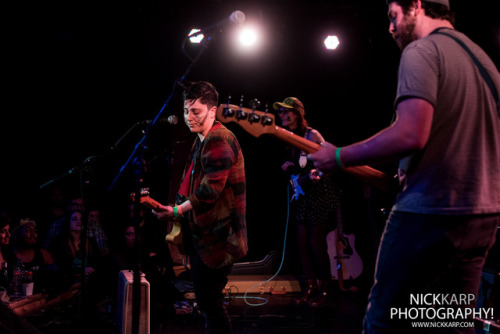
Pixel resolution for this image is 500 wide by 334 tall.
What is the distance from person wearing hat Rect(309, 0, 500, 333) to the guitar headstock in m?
0.70

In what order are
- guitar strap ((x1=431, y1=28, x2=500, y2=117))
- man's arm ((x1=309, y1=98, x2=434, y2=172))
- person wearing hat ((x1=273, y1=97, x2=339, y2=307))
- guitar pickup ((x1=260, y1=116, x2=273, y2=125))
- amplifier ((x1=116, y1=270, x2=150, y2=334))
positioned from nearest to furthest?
man's arm ((x1=309, y1=98, x2=434, y2=172)) < guitar strap ((x1=431, y1=28, x2=500, y2=117)) < guitar pickup ((x1=260, y1=116, x2=273, y2=125)) < amplifier ((x1=116, y1=270, x2=150, y2=334)) < person wearing hat ((x1=273, y1=97, x2=339, y2=307))

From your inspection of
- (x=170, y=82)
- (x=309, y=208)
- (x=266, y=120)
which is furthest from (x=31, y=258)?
(x=266, y=120)

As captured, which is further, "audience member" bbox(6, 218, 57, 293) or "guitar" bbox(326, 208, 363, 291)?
"guitar" bbox(326, 208, 363, 291)

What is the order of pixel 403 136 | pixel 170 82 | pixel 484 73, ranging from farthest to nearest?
pixel 170 82 < pixel 484 73 < pixel 403 136

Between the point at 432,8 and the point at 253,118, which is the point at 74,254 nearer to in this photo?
the point at 253,118

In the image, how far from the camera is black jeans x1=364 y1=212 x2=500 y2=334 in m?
1.53

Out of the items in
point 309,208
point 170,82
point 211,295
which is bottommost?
point 211,295

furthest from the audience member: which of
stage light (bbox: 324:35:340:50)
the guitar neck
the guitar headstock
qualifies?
stage light (bbox: 324:35:340:50)

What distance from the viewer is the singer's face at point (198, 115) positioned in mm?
2949

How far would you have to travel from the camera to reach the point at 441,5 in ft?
5.97

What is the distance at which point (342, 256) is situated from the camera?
21.1 ft

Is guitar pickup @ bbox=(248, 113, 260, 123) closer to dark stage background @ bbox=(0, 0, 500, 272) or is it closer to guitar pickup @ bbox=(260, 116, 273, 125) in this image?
guitar pickup @ bbox=(260, 116, 273, 125)

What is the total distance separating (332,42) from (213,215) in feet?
18.6

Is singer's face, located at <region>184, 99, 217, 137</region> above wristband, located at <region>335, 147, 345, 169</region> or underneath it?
above
